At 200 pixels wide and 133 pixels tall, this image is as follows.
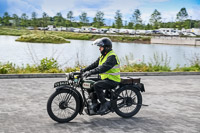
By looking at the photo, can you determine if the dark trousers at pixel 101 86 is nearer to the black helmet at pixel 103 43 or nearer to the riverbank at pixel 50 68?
the black helmet at pixel 103 43

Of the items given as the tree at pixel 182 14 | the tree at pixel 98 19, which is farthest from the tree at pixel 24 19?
the tree at pixel 182 14

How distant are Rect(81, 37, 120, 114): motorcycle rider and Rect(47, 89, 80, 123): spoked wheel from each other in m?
0.49

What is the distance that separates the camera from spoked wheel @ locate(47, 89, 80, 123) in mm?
6117

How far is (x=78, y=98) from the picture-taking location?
6.25 meters

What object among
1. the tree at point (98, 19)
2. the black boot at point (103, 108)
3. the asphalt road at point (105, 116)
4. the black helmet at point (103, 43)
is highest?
the tree at point (98, 19)

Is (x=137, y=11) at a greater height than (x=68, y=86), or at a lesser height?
greater

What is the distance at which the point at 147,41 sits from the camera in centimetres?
8494

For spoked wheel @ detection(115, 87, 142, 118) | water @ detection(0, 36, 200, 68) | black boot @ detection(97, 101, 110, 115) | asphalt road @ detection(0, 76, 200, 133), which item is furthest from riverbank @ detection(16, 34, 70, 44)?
black boot @ detection(97, 101, 110, 115)

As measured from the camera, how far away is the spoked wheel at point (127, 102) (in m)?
6.70

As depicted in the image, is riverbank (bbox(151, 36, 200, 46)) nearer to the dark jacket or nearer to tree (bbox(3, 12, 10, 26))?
the dark jacket

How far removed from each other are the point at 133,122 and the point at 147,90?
14.5 feet

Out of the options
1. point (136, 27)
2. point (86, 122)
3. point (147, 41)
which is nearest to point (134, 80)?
point (86, 122)

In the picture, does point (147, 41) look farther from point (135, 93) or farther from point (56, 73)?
point (135, 93)

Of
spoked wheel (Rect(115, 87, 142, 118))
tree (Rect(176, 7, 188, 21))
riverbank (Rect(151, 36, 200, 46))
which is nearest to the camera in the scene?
spoked wheel (Rect(115, 87, 142, 118))
